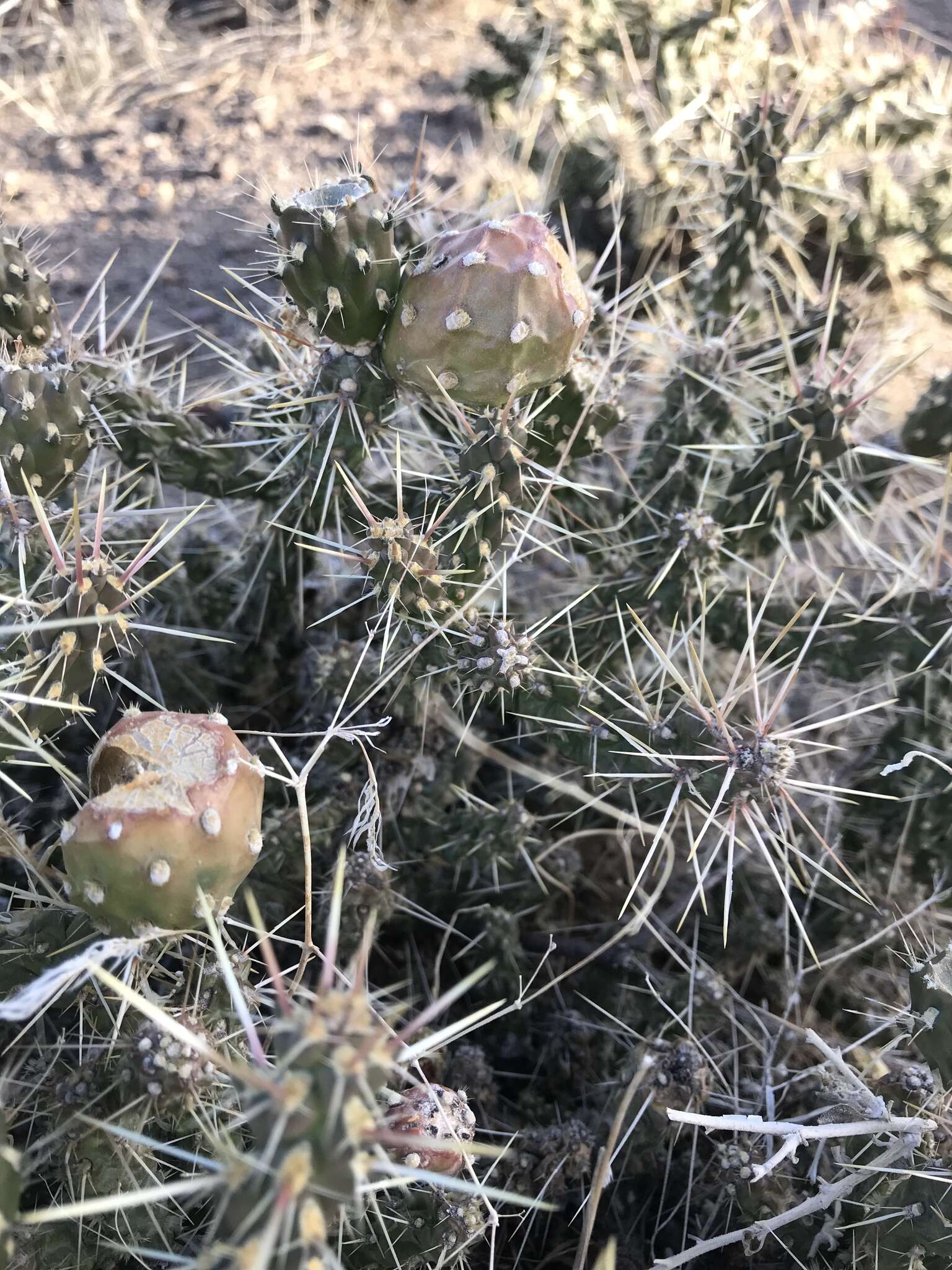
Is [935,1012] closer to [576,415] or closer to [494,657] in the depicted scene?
[494,657]

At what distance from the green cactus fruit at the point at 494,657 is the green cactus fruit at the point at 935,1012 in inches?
29.8

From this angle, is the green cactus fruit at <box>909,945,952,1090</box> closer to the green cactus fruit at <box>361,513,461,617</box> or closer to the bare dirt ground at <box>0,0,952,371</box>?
the green cactus fruit at <box>361,513,461,617</box>

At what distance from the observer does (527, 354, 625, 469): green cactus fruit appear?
1.89 m

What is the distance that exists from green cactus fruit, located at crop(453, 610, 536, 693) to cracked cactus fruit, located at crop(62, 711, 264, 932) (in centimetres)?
42

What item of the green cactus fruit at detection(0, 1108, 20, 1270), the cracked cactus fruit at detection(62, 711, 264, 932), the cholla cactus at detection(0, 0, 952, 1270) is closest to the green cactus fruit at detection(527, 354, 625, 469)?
the cholla cactus at detection(0, 0, 952, 1270)

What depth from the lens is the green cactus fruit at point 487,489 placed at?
154cm

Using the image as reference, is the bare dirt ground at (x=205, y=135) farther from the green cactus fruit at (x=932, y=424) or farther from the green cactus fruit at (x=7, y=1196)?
the green cactus fruit at (x=7, y=1196)

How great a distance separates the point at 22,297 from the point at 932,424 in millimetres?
1824

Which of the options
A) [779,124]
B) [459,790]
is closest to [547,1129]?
[459,790]

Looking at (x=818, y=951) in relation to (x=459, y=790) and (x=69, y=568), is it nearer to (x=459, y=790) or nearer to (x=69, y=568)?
(x=459, y=790)

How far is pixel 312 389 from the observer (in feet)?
5.71

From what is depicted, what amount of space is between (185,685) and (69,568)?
0.75 meters

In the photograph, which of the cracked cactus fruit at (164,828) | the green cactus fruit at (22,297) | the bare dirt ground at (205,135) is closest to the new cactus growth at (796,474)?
the cracked cactus fruit at (164,828)

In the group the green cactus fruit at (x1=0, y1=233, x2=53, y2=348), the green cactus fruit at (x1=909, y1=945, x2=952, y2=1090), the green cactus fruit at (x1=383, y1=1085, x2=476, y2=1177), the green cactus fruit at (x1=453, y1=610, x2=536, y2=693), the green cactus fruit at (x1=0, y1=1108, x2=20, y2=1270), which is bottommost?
the green cactus fruit at (x1=909, y1=945, x2=952, y2=1090)
